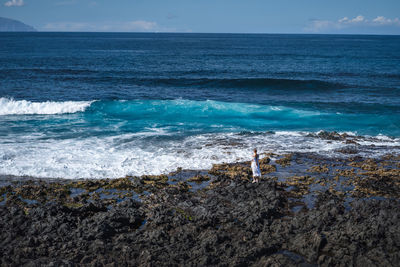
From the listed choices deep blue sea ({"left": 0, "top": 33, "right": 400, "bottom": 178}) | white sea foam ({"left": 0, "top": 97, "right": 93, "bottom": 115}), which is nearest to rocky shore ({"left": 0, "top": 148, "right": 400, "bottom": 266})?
A: deep blue sea ({"left": 0, "top": 33, "right": 400, "bottom": 178})

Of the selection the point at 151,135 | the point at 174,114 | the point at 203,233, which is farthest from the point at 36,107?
the point at 203,233

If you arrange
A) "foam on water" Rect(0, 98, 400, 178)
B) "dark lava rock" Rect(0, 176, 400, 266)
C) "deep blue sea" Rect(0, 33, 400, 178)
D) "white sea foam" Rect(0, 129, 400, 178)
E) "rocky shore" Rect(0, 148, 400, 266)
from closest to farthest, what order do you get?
1. "dark lava rock" Rect(0, 176, 400, 266)
2. "rocky shore" Rect(0, 148, 400, 266)
3. "white sea foam" Rect(0, 129, 400, 178)
4. "foam on water" Rect(0, 98, 400, 178)
5. "deep blue sea" Rect(0, 33, 400, 178)

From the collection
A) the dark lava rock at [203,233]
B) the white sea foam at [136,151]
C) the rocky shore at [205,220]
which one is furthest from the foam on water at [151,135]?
the dark lava rock at [203,233]

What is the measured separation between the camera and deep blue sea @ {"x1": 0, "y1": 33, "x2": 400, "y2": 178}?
17072 mm

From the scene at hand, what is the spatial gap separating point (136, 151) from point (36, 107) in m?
14.0

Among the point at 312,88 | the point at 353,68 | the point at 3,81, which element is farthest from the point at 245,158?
the point at 353,68

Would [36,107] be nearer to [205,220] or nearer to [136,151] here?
[136,151]

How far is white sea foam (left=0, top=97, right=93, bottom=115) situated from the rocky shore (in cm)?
1432

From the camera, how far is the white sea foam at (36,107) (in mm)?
26750

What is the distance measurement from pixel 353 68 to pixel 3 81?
46453 millimetres

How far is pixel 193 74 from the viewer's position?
146 ft

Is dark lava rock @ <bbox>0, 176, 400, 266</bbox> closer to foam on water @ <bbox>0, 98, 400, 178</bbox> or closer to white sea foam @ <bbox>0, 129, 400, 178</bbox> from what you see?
white sea foam @ <bbox>0, 129, 400, 178</bbox>

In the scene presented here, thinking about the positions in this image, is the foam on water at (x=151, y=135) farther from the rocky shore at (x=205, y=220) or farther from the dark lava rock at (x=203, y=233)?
the dark lava rock at (x=203, y=233)

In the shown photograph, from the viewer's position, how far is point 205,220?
33.4 ft
